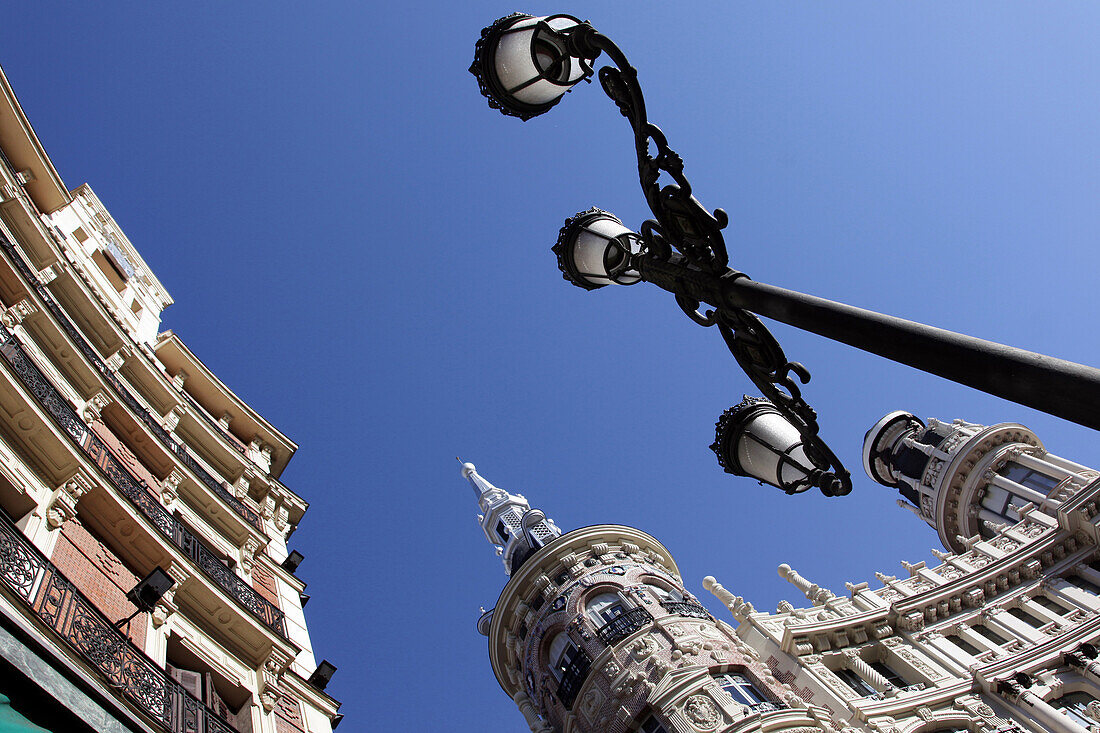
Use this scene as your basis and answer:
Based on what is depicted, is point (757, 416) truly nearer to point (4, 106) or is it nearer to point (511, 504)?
point (4, 106)

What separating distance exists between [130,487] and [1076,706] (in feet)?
99.8

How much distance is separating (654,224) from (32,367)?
11.3m

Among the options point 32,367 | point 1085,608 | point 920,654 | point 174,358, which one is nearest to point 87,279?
point 174,358

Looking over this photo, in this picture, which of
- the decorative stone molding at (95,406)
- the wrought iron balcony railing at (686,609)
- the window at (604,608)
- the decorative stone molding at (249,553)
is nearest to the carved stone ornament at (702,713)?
the wrought iron balcony railing at (686,609)

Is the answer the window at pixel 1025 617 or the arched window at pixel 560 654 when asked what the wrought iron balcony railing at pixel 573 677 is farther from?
the window at pixel 1025 617

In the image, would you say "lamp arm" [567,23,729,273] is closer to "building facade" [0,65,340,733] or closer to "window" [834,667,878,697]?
"building facade" [0,65,340,733]

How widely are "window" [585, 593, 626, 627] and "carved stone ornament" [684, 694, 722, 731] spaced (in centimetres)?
521

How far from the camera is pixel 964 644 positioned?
29.4m

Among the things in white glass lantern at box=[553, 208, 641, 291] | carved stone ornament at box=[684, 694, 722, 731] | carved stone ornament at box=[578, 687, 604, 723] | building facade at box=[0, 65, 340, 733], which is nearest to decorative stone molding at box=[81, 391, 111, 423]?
building facade at box=[0, 65, 340, 733]

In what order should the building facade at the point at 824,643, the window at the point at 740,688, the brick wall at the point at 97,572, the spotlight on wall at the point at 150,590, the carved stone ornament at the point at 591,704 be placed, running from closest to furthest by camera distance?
1. the spotlight on wall at the point at 150,590
2. the brick wall at the point at 97,572
3. the window at the point at 740,688
4. the building facade at the point at 824,643
5. the carved stone ornament at the point at 591,704

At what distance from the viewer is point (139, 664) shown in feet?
28.0

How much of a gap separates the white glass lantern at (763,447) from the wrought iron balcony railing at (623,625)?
1875 centimetres

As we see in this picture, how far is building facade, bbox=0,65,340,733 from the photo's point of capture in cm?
761

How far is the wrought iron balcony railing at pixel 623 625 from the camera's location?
981 inches
